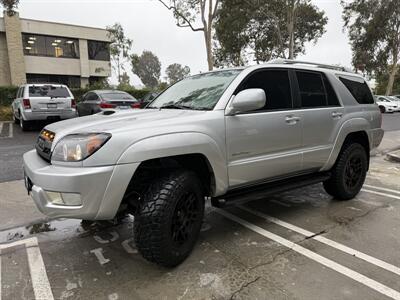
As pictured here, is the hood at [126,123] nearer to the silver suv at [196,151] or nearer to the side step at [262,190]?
the silver suv at [196,151]

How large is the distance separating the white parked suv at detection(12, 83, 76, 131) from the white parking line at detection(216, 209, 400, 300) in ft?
27.9

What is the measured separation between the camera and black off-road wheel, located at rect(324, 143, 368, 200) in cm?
442

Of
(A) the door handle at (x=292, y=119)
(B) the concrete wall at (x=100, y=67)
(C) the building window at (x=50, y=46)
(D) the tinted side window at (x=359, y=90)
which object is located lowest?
(A) the door handle at (x=292, y=119)

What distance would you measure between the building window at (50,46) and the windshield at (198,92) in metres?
28.5

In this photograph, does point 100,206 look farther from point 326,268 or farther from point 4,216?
point 4,216

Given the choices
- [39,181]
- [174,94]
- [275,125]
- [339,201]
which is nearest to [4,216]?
[39,181]

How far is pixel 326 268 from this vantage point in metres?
2.88

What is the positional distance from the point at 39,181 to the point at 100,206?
0.53 meters

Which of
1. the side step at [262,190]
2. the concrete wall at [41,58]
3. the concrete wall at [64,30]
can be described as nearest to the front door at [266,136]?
the side step at [262,190]

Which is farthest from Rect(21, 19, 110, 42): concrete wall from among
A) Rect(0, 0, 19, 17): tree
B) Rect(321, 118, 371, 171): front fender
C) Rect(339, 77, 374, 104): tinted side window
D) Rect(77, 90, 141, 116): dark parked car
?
Rect(321, 118, 371, 171): front fender

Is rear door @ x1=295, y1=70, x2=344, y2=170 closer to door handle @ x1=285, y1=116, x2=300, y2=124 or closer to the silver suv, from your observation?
the silver suv

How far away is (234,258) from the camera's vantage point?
3068mm

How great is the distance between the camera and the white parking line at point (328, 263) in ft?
8.34

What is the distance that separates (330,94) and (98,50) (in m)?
30.2
